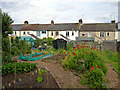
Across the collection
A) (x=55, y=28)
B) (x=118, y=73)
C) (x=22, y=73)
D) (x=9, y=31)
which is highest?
(x=55, y=28)

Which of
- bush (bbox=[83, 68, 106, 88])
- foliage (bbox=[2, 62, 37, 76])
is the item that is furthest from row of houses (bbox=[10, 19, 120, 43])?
bush (bbox=[83, 68, 106, 88])

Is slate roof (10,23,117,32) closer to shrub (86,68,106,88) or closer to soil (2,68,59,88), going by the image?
shrub (86,68,106,88)

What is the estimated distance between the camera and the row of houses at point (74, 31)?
2897cm

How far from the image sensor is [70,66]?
6.91m

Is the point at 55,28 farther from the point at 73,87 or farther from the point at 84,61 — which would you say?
the point at 73,87

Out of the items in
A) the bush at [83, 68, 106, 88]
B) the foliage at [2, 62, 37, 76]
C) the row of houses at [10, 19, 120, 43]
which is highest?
the row of houses at [10, 19, 120, 43]

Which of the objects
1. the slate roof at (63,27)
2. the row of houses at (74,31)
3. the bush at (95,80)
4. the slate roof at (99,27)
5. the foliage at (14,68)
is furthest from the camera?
the slate roof at (63,27)

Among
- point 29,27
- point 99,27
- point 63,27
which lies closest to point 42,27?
point 29,27

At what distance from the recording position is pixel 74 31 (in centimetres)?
3006

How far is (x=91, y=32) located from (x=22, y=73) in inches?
1044

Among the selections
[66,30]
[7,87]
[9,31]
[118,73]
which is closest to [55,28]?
[66,30]

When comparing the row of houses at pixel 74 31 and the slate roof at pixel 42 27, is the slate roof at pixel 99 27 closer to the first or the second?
the row of houses at pixel 74 31

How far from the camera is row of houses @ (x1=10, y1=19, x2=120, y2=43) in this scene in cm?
2897

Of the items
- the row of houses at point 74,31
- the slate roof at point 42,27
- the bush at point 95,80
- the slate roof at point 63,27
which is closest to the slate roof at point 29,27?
the row of houses at point 74,31
